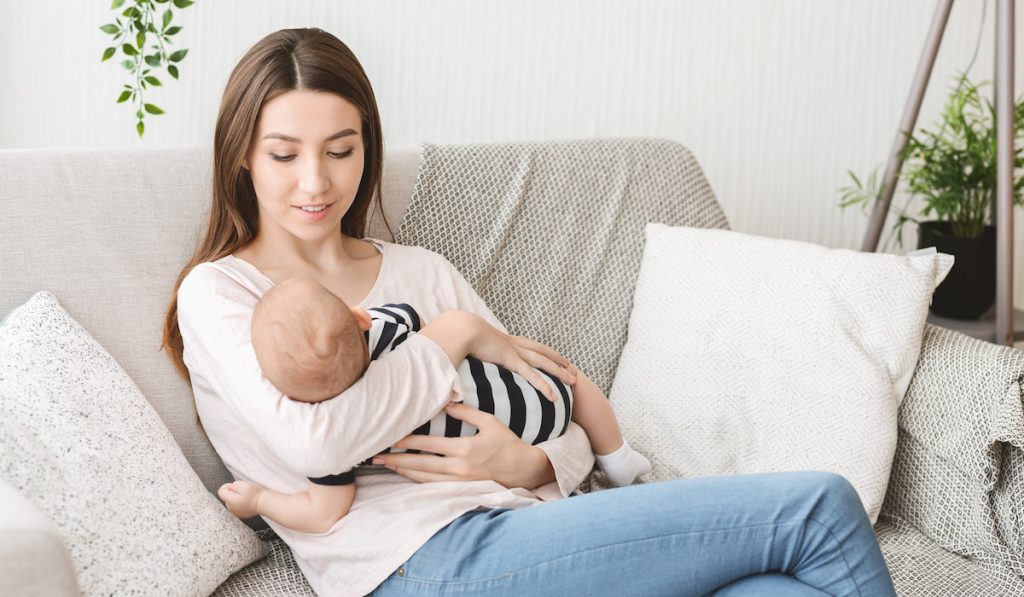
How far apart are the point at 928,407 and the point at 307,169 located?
110 centimetres

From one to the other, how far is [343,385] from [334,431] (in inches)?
2.3

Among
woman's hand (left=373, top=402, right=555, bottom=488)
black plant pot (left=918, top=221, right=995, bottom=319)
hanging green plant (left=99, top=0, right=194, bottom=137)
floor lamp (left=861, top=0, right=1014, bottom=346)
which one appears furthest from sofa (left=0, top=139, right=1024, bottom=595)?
black plant pot (left=918, top=221, right=995, bottom=319)

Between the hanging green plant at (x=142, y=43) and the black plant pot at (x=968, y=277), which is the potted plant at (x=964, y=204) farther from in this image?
the hanging green plant at (x=142, y=43)

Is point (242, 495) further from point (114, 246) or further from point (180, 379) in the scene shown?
point (114, 246)

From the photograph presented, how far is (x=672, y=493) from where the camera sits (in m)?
1.25

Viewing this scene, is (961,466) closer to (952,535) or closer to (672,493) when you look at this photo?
(952,535)

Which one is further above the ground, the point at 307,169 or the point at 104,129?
the point at 307,169

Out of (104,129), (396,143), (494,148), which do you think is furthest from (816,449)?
(104,129)

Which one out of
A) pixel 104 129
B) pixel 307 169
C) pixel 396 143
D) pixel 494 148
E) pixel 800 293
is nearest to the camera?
pixel 307 169

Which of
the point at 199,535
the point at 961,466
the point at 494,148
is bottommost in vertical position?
the point at 199,535

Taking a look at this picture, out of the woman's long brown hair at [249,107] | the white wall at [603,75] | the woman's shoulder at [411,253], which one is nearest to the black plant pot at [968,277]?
the white wall at [603,75]

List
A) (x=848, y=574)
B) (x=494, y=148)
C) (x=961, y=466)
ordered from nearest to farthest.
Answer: (x=848, y=574)
(x=961, y=466)
(x=494, y=148)

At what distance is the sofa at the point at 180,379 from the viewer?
1438 millimetres

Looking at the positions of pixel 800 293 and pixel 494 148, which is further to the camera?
pixel 494 148
